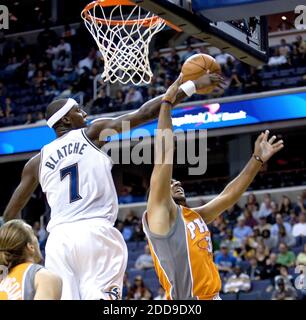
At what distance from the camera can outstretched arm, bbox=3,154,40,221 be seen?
197 inches

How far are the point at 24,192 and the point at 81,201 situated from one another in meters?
0.47

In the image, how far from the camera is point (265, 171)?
17.3m

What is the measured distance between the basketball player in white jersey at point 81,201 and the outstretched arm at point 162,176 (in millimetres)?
248

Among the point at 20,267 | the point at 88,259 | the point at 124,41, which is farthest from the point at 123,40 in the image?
the point at 20,267

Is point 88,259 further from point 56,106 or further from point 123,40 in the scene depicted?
point 123,40

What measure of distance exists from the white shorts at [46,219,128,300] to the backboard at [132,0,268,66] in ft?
4.60

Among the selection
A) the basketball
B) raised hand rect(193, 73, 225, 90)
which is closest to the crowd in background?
the basketball

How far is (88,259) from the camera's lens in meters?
4.59

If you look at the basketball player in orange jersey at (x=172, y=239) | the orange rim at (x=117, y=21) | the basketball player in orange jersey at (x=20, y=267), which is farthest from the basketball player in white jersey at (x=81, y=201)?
the orange rim at (x=117, y=21)

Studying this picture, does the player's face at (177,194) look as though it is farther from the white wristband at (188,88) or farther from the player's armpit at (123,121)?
the white wristband at (188,88)

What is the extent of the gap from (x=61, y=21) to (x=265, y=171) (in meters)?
7.29

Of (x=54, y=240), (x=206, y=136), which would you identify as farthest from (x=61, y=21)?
(x=54, y=240)

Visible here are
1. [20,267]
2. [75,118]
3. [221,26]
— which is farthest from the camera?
[221,26]

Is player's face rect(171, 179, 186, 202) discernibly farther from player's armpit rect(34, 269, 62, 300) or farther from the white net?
the white net
